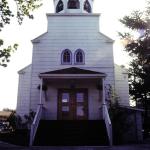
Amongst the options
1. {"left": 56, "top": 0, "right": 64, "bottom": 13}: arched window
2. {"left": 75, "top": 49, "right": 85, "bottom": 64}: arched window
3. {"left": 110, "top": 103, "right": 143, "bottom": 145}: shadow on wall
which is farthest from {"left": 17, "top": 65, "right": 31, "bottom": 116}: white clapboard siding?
{"left": 110, "top": 103, "right": 143, "bottom": 145}: shadow on wall

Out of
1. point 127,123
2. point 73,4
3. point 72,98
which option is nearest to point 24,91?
point 72,98

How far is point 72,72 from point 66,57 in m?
2.48

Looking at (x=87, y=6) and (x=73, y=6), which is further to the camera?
(x=87, y=6)

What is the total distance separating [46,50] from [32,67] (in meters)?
1.58

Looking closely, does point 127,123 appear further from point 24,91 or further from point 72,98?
point 24,91

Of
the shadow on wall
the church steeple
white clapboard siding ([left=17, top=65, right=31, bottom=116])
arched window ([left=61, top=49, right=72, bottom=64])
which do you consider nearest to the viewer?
the shadow on wall

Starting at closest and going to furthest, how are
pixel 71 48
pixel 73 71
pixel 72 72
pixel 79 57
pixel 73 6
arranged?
pixel 72 72, pixel 73 71, pixel 79 57, pixel 71 48, pixel 73 6

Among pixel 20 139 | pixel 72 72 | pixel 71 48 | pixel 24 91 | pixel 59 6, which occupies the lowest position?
pixel 20 139

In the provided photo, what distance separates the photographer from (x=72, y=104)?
1728 cm

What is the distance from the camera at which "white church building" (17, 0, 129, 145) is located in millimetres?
17016

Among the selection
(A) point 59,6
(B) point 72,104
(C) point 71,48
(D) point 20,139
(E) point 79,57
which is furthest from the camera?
(A) point 59,6

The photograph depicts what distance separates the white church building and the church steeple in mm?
266

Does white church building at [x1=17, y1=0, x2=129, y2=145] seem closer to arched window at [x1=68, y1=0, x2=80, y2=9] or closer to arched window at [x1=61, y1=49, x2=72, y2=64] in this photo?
arched window at [x1=61, y1=49, x2=72, y2=64]

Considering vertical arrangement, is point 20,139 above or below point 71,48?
below
